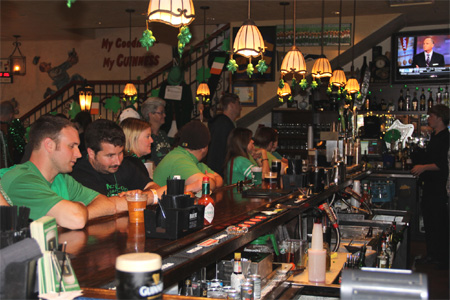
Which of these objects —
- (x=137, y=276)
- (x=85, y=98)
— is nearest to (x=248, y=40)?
(x=137, y=276)

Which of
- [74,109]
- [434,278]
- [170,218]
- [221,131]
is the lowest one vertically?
[434,278]

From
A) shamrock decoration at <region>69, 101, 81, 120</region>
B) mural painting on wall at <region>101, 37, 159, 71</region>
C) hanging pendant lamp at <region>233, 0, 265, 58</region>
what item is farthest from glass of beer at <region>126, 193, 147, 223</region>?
mural painting on wall at <region>101, 37, 159, 71</region>

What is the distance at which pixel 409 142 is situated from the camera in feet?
32.6

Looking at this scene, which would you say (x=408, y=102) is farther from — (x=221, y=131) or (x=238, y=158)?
(x=238, y=158)

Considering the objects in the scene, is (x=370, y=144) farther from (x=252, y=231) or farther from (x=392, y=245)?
(x=252, y=231)

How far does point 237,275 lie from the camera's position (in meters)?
2.29

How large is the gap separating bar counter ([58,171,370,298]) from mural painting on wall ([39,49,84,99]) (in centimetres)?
1080

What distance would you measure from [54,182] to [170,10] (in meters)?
1.15

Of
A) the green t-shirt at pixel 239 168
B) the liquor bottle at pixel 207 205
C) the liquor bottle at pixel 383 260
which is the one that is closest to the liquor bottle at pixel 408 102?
the green t-shirt at pixel 239 168

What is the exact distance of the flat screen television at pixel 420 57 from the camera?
9.60 m

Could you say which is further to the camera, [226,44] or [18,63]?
[18,63]

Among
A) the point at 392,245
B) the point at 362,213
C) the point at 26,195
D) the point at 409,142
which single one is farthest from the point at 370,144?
the point at 26,195

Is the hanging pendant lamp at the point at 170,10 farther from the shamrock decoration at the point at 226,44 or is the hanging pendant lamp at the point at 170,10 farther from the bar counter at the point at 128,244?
the shamrock decoration at the point at 226,44

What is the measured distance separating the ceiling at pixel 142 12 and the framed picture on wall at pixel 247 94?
4.15 feet
